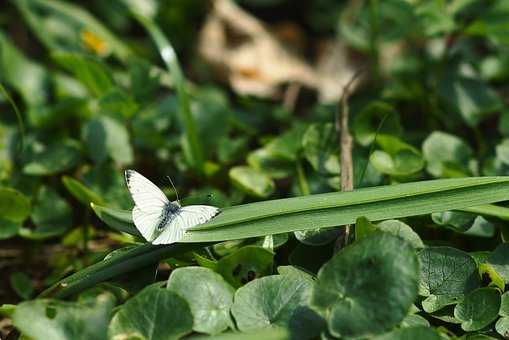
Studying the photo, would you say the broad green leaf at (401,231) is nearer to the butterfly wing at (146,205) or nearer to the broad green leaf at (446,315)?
the broad green leaf at (446,315)

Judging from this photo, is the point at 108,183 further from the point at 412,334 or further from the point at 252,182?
the point at 412,334

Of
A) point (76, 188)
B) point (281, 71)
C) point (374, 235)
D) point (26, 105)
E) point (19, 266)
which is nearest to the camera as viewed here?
point (374, 235)

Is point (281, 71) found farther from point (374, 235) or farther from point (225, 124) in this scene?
point (374, 235)

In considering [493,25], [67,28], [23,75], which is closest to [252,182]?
[493,25]

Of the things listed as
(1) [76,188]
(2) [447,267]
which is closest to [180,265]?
(1) [76,188]

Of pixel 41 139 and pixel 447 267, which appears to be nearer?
pixel 447 267

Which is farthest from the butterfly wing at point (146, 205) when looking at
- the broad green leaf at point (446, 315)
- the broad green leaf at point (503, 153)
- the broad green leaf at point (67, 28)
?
the broad green leaf at point (67, 28)
